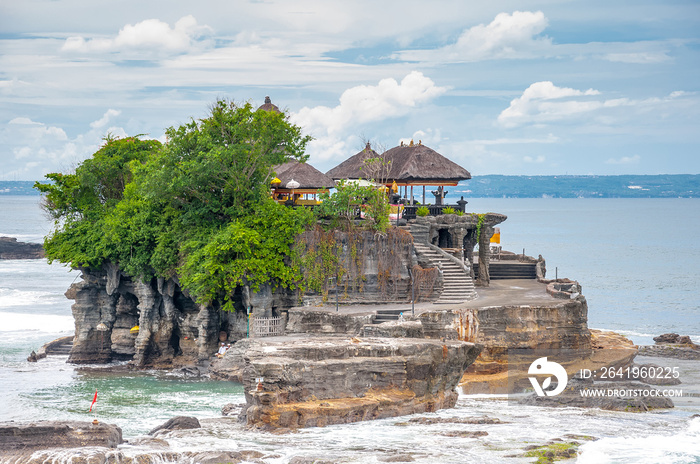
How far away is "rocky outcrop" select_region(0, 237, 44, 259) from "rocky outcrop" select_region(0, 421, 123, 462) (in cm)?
9327

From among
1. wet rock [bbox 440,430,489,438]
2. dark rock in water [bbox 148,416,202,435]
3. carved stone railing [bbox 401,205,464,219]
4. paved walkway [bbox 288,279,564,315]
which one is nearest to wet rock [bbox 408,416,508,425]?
wet rock [bbox 440,430,489,438]

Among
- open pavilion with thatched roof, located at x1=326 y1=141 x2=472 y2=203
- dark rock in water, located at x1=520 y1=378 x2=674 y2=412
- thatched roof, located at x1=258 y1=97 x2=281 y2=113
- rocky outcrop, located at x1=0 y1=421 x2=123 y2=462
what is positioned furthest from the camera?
thatched roof, located at x1=258 y1=97 x2=281 y2=113

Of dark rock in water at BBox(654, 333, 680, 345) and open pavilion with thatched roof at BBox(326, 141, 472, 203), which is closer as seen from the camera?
open pavilion with thatched roof at BBox(326, 141, 472, 203)

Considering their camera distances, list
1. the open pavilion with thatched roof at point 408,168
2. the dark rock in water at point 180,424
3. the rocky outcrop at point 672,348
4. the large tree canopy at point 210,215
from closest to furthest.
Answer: the dark rock in water at point 180,424 → the large tree canopy at point 210,215 → the open pavilion with thatched roof at point 408,168 → the rocky outcrop at point 672,348

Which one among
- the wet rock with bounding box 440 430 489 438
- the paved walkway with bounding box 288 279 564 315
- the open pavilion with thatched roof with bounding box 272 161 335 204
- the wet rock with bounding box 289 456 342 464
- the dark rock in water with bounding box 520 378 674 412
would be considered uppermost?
the open pavilion with thatched roof with bounding box 272 161 335 204


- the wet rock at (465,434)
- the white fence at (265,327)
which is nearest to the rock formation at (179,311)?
the white fence at (265,327)

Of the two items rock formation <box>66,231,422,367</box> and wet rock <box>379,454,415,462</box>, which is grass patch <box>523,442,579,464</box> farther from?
rock formation <box>66,231,422,367</box>

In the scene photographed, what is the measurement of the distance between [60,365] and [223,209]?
42.0 ft

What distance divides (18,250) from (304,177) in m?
80.2

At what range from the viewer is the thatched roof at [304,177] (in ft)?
164

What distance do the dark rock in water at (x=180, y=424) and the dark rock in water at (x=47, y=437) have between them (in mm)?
3299

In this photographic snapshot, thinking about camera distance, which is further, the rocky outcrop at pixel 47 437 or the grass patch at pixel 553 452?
the grass patch at pixel 553 452

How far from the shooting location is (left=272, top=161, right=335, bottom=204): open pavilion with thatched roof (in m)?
49.8

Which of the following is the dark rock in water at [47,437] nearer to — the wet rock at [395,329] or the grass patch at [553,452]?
the wet rock at [395,329]
